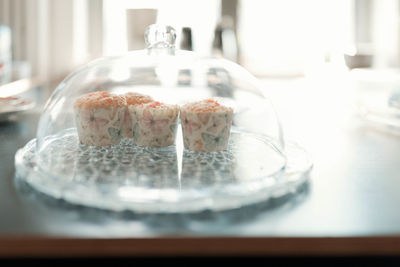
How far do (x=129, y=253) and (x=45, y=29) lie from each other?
357cm

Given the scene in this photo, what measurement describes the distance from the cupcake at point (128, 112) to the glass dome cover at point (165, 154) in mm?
13

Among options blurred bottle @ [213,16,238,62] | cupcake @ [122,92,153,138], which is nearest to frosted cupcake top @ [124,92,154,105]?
cupcake @ [122,92,153,138]

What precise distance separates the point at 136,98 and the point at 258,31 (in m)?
4.31

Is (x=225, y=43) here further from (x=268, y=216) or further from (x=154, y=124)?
(x=268, y=216)

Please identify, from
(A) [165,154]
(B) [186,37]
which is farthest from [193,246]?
(B) [186,37]

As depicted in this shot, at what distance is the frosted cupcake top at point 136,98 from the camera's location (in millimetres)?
778

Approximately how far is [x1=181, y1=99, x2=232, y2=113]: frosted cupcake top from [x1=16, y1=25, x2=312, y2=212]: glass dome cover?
0.19 feet

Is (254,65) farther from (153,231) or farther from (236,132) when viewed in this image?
(153,231)

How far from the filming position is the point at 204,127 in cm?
72

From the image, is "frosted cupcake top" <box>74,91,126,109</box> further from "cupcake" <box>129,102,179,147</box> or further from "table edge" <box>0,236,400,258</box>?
"table edge" <box>0,236,400,258</box>

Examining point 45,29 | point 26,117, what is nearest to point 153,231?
point 26,117

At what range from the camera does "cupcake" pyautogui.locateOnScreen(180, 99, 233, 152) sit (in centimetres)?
71

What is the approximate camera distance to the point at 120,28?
459 cm

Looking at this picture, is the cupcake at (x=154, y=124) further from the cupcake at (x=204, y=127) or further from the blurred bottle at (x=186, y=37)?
the blurred bottle at (x=186, y=37)
